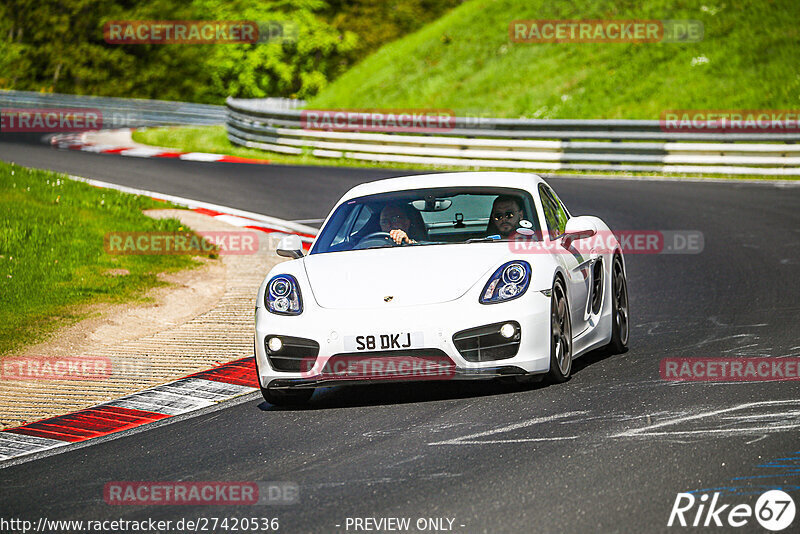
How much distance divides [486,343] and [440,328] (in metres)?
0.28

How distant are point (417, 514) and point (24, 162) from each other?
2002 cm

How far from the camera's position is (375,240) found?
820 cm

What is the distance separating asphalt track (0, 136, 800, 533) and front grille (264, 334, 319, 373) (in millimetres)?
305

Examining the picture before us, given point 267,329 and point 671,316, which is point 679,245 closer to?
point 671,316

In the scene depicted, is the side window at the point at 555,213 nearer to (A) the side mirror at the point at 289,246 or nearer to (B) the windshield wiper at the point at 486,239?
(B) the windshield wiper at the point at 486,239

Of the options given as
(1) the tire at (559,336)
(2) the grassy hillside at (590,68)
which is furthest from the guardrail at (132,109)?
(1) the tire at (559,336)

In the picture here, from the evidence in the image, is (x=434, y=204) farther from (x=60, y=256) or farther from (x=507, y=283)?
(x=60, y=256)

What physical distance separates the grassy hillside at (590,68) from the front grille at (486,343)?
23.7 meters

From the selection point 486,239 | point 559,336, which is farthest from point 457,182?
point 559,336

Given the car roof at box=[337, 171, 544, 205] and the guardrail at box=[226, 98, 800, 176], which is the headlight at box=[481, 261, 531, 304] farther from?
the guardrail at box=[226, 98, 800, 176]

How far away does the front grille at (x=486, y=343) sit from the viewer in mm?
7004

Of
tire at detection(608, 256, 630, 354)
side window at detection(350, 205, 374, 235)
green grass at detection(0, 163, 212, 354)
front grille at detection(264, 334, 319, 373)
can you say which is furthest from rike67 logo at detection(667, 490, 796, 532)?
green grass at detection(0, 163, 212, 354)

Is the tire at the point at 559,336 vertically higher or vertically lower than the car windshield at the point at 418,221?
→ lower

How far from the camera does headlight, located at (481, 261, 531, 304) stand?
23.5 feet
